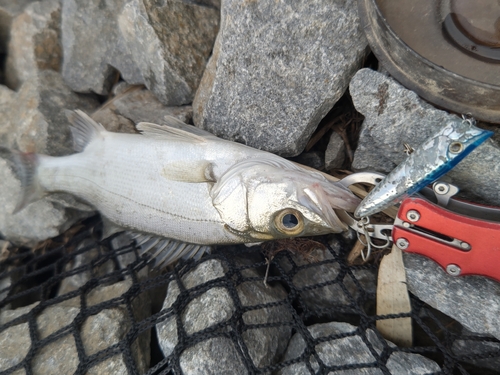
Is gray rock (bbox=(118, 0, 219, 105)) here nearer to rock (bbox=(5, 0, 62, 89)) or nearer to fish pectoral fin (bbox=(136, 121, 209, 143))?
fish pectoral fin (bbox=(136, 121, 209, 143))

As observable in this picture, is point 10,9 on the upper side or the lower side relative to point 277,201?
upper

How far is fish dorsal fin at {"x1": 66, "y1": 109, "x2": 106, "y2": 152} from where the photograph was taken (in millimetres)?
2521

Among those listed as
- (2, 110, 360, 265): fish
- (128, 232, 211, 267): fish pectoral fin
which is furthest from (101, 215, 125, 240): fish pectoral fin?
(128, 232, 211, 267): fish pectoral fin

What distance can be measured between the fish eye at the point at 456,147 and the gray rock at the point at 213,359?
4.98 feet

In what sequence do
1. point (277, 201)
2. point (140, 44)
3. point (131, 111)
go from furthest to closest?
point (131, 111)
point (140, 44)
point (277, 201)

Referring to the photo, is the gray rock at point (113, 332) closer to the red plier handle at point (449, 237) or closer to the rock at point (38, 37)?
the red plier handle at point (449, 237)

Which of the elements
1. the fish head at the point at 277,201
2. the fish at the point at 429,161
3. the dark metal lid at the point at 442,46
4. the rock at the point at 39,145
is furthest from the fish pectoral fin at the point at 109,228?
the dark metal lid at the point at 442,46

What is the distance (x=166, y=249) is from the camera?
2.40 meters

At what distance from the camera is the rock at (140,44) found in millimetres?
2311

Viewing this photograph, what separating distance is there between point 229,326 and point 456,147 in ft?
5.10

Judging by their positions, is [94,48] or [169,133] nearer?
[169,133]

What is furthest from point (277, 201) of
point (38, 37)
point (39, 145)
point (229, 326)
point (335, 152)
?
point (38, 37)

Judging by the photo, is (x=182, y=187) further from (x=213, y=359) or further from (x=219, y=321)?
(x=213, y=359)

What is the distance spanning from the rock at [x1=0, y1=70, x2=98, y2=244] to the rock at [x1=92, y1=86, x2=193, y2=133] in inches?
14.9
